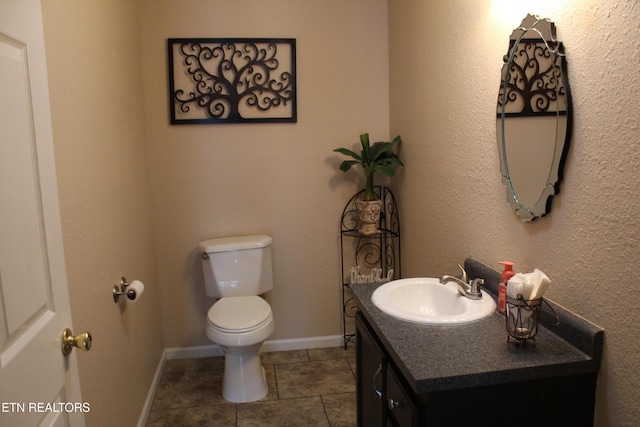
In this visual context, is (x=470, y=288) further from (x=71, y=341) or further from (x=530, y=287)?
(x=71, y=341)

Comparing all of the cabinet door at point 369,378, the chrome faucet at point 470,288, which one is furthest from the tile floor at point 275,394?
the chrome faucet at point 470,288

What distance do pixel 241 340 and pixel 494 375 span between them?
58.8 inches

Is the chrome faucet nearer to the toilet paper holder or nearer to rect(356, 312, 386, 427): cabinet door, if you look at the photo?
rect(356, 312, 386, 427): cabinet door

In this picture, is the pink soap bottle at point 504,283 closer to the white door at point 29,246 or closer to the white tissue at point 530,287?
the white tissue at point 530,287

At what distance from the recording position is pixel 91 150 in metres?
1.70

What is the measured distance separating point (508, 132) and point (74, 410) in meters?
1.56

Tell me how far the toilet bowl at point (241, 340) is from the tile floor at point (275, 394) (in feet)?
0.22

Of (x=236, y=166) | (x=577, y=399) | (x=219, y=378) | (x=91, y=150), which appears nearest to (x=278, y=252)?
Answer: (x=236, y=166)

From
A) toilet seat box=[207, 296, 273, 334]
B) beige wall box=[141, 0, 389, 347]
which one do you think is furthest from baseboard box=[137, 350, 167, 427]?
toilet seat box=[207, 296, 273, 334]

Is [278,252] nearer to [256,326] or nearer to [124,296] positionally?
[256,326]

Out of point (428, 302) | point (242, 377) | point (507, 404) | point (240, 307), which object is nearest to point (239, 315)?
point (240, 307)

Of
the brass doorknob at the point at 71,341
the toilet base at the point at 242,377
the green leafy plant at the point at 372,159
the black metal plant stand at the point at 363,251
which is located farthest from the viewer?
the black metal plant stand at the point at 363,251

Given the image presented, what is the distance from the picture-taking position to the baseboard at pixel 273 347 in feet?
9.85

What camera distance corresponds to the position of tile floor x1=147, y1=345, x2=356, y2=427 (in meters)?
2.33
